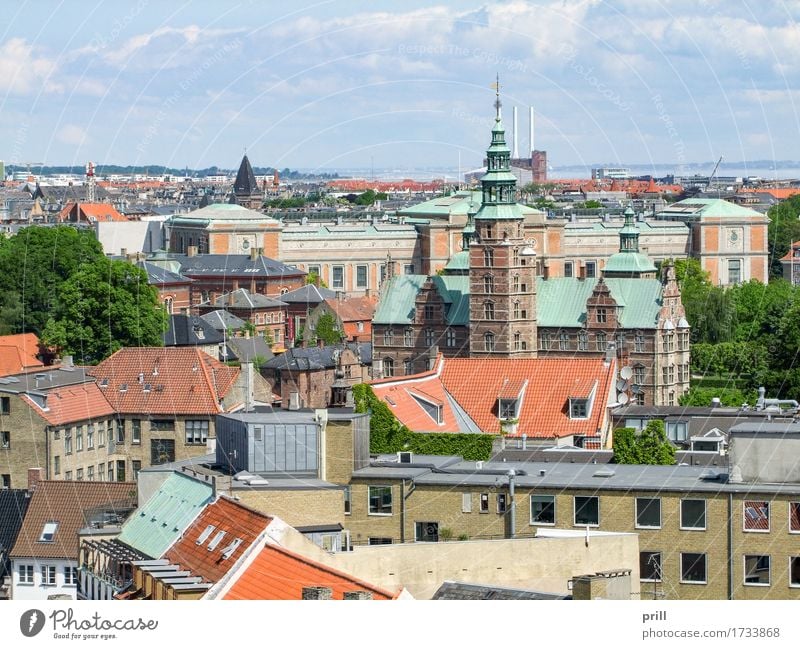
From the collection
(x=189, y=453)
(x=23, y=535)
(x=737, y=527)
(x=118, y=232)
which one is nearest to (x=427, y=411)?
(x=189, y=453)

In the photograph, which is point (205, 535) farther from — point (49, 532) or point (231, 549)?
point (49, 532)

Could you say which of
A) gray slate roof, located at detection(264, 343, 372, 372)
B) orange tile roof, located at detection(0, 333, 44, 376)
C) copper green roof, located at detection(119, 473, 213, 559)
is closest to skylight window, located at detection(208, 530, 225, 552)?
copper green roof, located at detection(119, 473, 213, 559)

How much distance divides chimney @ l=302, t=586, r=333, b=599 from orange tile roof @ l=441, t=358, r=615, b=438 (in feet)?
93.1

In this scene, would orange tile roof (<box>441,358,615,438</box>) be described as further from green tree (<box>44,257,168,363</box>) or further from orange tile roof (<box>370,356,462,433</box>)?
green tree (<box>44,257,168,363</box>)

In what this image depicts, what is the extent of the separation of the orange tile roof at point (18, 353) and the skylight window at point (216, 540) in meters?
35.1

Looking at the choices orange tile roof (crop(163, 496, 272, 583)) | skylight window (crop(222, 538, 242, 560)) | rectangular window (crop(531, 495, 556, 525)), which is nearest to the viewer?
orange tile roof (crop(163, 496, 272, 583))

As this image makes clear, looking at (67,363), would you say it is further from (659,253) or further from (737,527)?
(659,253)

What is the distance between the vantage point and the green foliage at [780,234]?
14238 cm

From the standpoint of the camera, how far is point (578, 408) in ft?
187

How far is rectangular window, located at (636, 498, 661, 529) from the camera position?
119 feet

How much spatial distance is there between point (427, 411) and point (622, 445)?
7002 mm

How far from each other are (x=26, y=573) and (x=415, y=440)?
12341 millimetres

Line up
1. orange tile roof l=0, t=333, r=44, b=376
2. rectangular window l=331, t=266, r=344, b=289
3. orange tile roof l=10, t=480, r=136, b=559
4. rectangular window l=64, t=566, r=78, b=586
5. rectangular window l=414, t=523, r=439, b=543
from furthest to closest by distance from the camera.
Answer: rectangular window l=331, t=266, r=344, b=289 < orange tile roof l=0, t=333, r=44, b=376 < orange tile roof l=10, t=480, r=136, b=559 < rectangular window l=64, t=566, r=78, b=586 < rectangular window l=414, t=523, r=439, b=543

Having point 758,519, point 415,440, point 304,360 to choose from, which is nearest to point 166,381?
point 415,440
